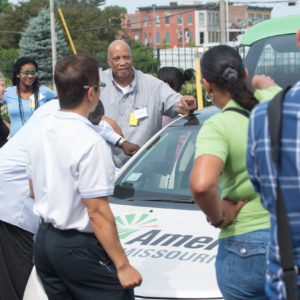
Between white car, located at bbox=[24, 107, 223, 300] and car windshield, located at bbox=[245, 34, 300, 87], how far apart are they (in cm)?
113

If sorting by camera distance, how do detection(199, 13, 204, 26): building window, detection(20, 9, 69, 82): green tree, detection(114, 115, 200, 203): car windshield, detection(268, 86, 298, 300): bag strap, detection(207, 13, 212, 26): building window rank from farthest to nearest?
1. detection(207, 13, 212, 26): building window
2. detection(199, 13, 204, 26): building window
3. detection(20, 9, 69, 82): green tree
4. detection(114, 115, 200, 203): car windshield
5. detection(268, 86, 298, 300): bag strap

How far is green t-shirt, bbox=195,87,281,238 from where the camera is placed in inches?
80.9

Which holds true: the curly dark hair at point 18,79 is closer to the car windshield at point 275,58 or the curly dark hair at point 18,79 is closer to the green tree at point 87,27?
the car windshield at point 275,58

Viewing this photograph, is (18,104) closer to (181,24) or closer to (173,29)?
(173,29)

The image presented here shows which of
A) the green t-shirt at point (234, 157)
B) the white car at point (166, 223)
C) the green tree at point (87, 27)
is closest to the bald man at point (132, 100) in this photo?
the white car at point (166, 223)

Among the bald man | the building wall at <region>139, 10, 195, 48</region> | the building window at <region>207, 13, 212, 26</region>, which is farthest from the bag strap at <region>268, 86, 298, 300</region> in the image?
the building window at <region>207, 13, 212, 26</region>

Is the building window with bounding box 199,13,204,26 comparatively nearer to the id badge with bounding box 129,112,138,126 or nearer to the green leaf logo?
the id badge with bounding box 129,112,138,126

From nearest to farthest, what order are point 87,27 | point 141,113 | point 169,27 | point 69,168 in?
1. point 69,168
2. point 141,113
3. point 87,27
4. point 169,27

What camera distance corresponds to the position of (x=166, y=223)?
3.28m

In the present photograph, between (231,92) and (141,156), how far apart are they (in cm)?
188

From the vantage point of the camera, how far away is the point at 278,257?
1709 millimetres

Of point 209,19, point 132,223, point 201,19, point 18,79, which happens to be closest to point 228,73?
point 132,223

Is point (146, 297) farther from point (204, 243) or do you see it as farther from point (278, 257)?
point (278, 257)

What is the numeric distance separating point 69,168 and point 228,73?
0.73 m
